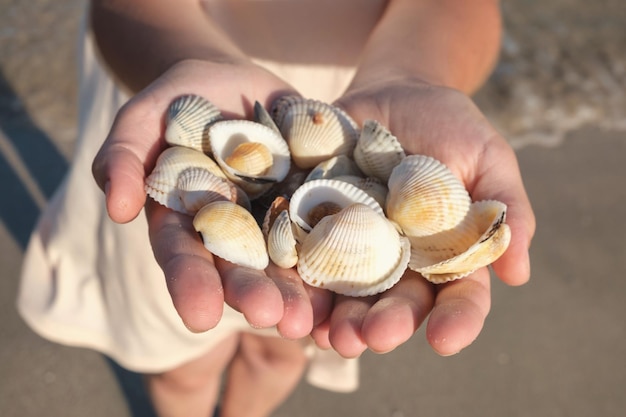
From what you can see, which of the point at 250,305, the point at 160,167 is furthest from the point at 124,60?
the point at 250,305

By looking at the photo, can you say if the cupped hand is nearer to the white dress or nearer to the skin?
the skin

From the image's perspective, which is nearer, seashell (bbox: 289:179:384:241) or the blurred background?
seashell (bbox: 289:179:384:241)

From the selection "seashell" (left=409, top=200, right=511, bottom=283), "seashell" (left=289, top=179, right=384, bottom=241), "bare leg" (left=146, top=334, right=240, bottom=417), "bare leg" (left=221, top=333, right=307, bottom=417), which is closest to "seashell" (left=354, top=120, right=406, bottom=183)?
"seashell" (left=289, top=179, right=384, bottom=241)

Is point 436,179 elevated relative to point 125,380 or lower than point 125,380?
elevated

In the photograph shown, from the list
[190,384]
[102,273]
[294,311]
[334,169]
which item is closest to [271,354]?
[190,384]

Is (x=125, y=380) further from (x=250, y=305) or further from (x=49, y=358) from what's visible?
(x=250, y=305)

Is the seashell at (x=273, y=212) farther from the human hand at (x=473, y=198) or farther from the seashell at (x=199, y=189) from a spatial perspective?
the human hand at (x=473, y=198)

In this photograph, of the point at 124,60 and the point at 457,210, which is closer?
the point at 457,210
